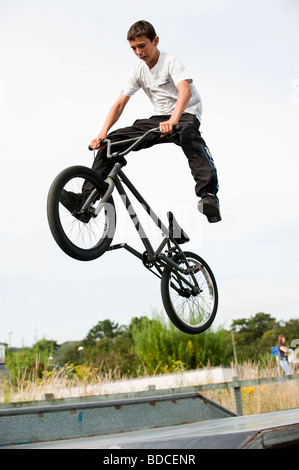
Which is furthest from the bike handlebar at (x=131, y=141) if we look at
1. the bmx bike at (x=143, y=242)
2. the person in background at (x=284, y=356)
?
the person in background at (x=284, y=356)

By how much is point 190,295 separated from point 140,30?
7.76 feet

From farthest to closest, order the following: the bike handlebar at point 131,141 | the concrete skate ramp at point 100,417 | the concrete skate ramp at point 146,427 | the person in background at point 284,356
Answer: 1. the person in background at point 284,356
2. the bike handlebar at point 131,141
3. the concrete skate ramp at point 100,417
4. the concrete skate ramp at point 146,427

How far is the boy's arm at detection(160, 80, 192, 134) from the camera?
445 cm

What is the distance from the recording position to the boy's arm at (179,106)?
4.45 metres

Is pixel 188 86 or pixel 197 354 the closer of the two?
pixel 188 86

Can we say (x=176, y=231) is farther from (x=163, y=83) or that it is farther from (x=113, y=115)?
(x=163, y=83)

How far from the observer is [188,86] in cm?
461

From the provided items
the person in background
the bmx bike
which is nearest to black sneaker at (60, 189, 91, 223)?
the bmx bike

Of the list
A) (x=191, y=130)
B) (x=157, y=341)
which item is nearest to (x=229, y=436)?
(x=191, y=130)

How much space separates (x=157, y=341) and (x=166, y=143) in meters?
11.4

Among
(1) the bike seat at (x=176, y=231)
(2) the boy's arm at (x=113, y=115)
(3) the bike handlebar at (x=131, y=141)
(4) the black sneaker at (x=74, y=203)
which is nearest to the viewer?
(4) the black sneaker at (x=74, y=203)

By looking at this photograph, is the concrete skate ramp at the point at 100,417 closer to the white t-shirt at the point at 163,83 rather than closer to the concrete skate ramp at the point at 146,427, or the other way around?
the concrete skate ramp at the point at 146,427
